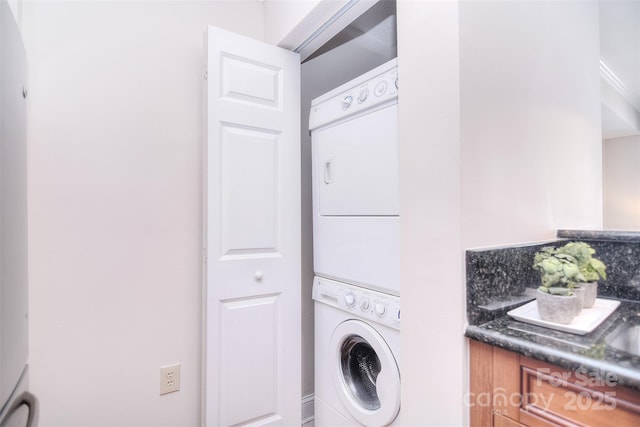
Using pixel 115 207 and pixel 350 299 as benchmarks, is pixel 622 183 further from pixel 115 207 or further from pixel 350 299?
pixel 115 207

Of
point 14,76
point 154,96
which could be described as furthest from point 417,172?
point 154,96

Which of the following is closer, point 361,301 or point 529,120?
point 529,120

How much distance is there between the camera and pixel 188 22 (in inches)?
65.4

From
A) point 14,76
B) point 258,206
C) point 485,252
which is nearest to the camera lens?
point 14,76

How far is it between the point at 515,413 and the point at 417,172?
665 millimetres

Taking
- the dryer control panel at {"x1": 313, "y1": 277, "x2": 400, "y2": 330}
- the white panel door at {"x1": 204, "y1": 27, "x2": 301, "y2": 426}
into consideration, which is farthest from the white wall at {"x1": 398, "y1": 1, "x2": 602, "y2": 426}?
the white panel door at {"x1": 204, "y1": 27, "x2": 301, "y2": 426}

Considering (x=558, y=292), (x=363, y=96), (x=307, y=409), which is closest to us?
(x=558, y=292)

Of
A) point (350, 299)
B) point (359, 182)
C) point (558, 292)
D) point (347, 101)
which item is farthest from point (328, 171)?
point (558, 292)

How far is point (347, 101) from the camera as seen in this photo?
5.07 feet

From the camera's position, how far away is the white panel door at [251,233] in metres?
1.54

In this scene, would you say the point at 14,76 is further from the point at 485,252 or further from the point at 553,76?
the point at 553,76

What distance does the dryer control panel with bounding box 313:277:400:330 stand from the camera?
1303mm

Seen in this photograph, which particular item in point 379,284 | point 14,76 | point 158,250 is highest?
point 14,76

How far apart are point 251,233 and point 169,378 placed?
2.63ft
